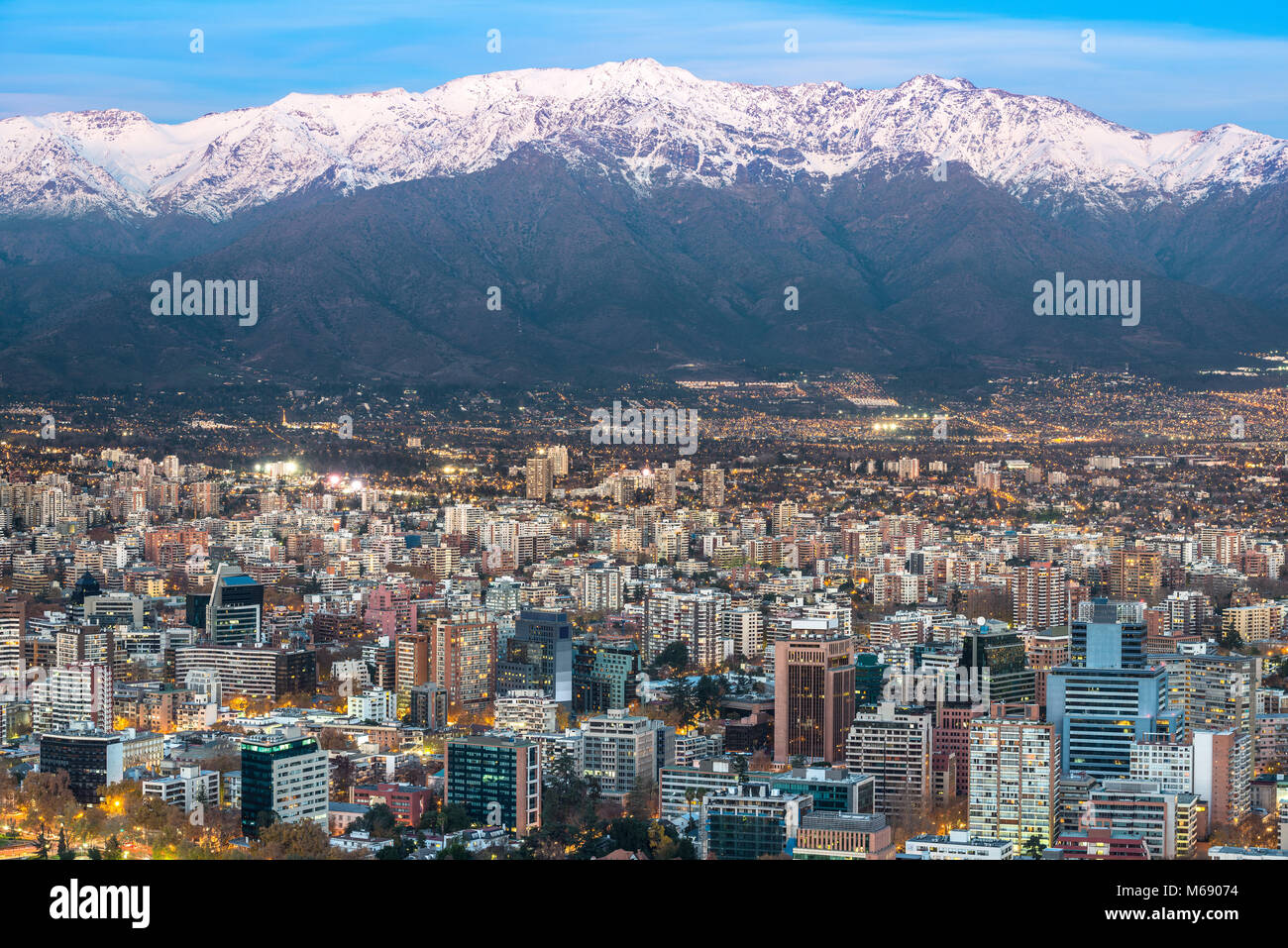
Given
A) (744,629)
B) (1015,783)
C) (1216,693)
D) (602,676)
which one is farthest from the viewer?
(744,629)

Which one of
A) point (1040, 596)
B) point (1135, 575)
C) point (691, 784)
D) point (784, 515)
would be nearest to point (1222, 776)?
point (691, 784)

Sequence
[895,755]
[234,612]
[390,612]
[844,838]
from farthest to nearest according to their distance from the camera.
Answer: [390,612] → [234,612] → [895,755] → [844,838]

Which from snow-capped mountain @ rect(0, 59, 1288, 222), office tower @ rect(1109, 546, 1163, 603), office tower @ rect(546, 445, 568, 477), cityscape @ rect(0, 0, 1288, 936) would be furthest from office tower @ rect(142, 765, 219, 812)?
snow-capped mountain @ rect(0, 59, 1288, 222)

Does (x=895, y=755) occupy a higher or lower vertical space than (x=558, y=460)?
lower

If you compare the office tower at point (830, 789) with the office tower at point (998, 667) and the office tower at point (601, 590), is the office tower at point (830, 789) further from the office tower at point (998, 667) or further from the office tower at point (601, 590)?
the office tower at point (601, 590)

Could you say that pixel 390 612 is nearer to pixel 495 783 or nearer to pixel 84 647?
pixel 84 647
